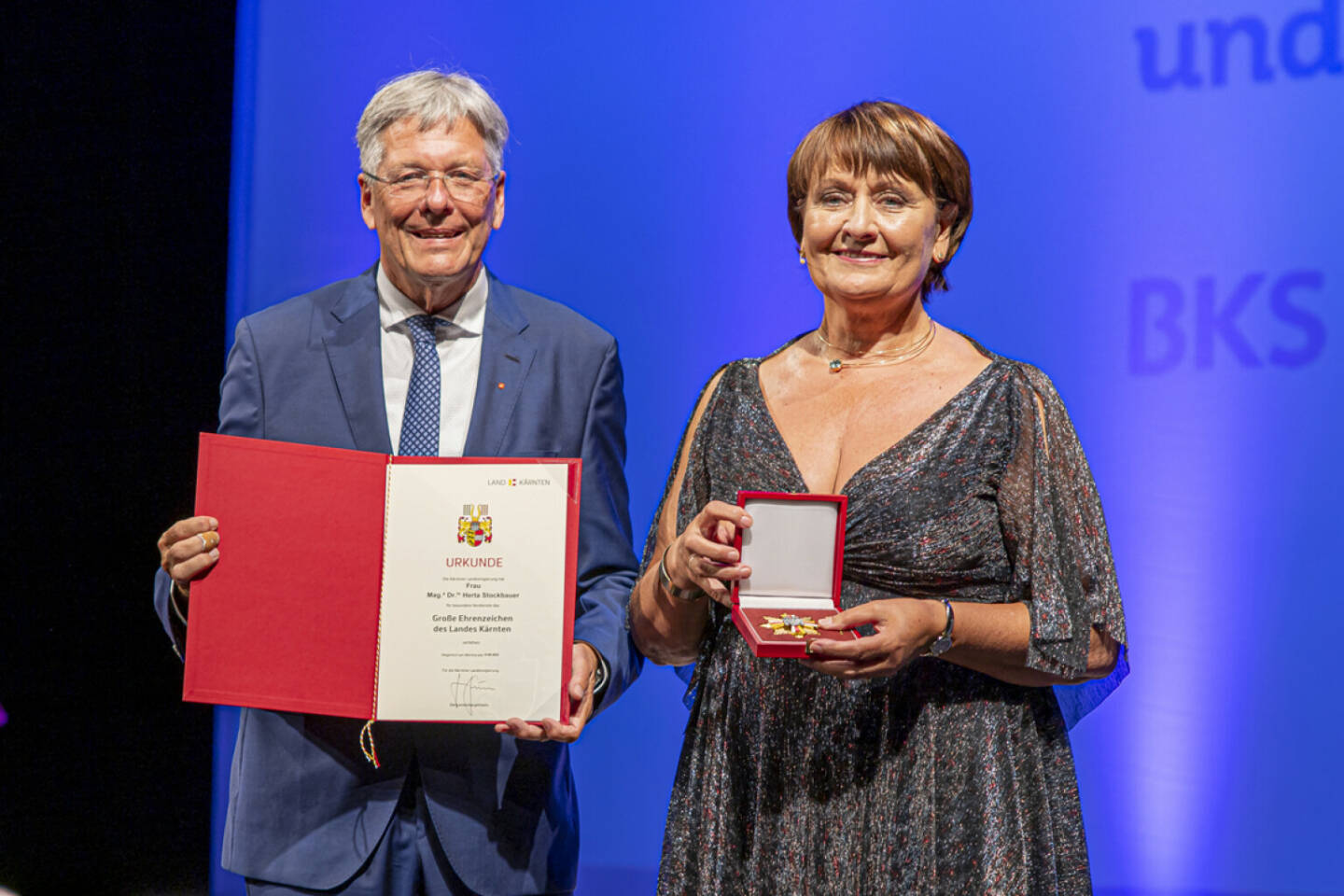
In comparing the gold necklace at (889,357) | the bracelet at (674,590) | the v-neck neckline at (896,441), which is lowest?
the bracelet at (674,590)

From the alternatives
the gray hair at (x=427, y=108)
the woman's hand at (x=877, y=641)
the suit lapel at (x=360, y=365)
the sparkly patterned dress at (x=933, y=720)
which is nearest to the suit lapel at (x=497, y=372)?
the suit lapel at (x=360, y=365)

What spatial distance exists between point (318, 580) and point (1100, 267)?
211 cm

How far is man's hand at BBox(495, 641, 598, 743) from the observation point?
168 cm

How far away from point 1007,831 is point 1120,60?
2152 mm

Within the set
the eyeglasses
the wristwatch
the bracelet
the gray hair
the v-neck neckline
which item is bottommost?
the wristwatch

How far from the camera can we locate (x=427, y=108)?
1938 mm

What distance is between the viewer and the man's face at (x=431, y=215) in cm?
192

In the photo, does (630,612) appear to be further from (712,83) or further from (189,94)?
(189,94)

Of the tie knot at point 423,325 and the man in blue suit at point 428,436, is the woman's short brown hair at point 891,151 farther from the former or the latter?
the tie knot at point 423,325

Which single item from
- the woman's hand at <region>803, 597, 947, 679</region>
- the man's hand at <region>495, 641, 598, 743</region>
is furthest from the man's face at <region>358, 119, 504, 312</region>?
the woman's hand at <region>803, 597, 947, 679</region>

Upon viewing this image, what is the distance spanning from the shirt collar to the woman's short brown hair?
1.88 ft

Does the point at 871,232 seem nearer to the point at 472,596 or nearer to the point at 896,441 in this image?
the point at 896,441

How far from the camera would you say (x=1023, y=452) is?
162 cm

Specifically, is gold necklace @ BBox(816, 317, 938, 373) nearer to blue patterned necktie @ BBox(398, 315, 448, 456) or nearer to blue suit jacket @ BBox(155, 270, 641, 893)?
blue suit jacket @ BBox(155, 270, 641, 893)
